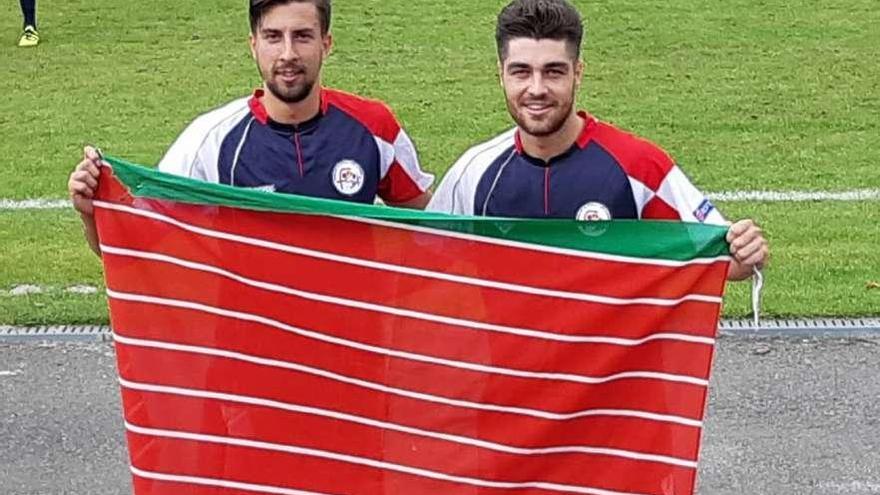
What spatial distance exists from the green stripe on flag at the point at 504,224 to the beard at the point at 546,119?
25cm

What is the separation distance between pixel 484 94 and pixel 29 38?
5774 mm

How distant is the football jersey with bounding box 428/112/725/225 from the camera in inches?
179

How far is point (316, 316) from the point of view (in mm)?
4617

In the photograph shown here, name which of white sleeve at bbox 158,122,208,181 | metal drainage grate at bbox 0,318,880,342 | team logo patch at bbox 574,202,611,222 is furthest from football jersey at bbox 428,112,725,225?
metal drainage grate at bbox 0,318,880,342

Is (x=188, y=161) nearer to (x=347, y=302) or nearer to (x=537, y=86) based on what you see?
(x=347, y=302)

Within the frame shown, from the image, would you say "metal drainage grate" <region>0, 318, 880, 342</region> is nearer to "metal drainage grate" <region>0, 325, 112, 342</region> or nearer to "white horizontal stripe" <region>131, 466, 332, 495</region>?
"metal drainage grate" <region>0, 325, 112, 342</region>

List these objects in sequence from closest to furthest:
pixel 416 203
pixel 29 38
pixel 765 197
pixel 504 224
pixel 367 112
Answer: pixel 504 224
pixel 367 112
pixel 416 203
pixel 765 197
pixel 29 38

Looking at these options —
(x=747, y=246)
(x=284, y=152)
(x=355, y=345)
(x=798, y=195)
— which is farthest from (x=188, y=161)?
(x=798, y=195)

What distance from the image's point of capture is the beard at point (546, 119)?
4449mm

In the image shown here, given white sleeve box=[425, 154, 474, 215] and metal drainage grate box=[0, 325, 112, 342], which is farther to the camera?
metal drainage grate box=[0, 325, 112, 342]

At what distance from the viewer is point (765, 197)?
11.6 metres

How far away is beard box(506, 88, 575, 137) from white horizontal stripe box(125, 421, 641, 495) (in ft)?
3.33

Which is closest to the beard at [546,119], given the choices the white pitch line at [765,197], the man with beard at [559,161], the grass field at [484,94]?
the man with beard at [559,161]

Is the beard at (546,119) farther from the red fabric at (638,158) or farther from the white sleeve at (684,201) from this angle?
the white sleeve at (684,201)
